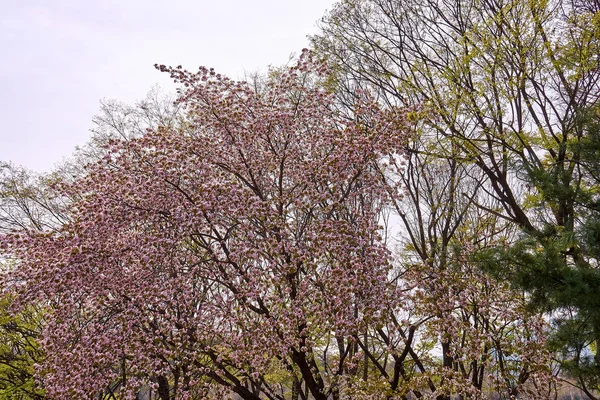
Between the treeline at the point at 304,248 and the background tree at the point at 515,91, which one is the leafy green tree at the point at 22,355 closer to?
the treeline at the point at 304,248

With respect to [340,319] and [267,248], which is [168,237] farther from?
[340,319]

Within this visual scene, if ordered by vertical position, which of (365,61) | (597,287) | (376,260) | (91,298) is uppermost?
(365,61)

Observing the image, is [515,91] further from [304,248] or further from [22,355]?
[22,355]

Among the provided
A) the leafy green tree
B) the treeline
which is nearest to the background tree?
the treeline

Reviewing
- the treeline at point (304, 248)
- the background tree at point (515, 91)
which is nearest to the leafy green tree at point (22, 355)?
the treeline at point (304, 248)

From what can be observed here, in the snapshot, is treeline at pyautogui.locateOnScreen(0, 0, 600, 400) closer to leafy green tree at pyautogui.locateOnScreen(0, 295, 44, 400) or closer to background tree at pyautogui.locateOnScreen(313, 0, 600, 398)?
background tree at pyautogui.locateOnScreen(313, 0, 600, 398)

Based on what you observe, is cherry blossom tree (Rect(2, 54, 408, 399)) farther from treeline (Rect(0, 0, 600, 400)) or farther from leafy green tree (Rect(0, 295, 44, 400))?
leafy green tree (Rect(0, 295, 44, 400))

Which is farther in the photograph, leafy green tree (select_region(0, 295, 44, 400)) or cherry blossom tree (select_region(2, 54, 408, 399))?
leafy green tree (select_region(0, 295, 44, 400))

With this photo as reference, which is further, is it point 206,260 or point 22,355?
point 22,355

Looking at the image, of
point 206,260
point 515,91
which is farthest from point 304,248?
point 515,91

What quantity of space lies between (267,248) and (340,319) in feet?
5.51

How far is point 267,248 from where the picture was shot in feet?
25.8

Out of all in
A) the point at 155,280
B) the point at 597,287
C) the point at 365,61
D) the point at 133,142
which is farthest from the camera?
the point at 365,61

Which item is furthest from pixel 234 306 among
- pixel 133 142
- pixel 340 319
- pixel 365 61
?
pixel 365 61
